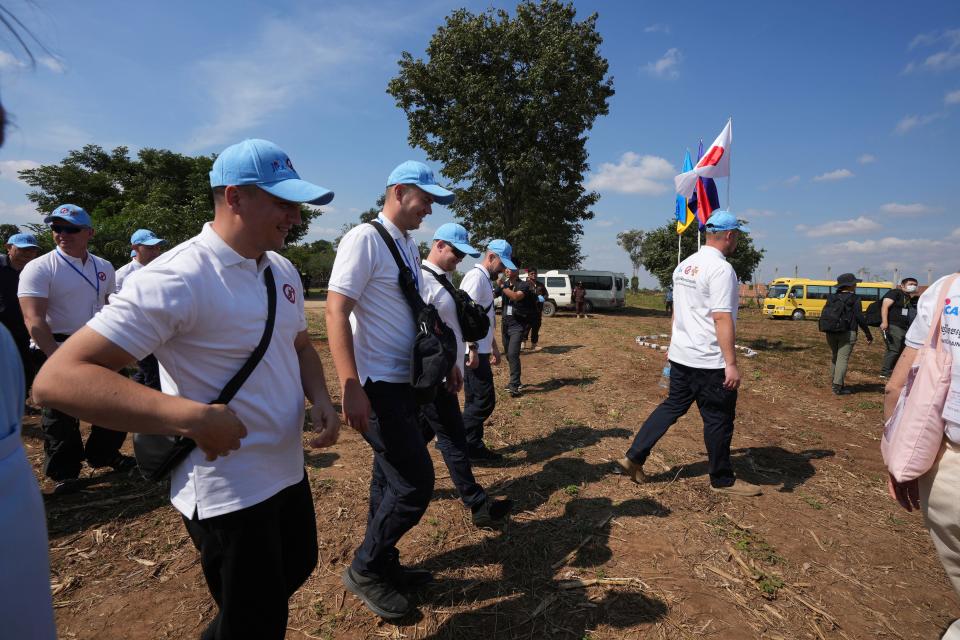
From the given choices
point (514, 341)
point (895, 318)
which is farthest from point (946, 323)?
point (895, 318)

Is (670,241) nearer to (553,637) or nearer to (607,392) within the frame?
(607,392)

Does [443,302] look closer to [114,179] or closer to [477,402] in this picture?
[477,402]

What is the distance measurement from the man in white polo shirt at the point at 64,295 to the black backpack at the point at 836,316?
978cm

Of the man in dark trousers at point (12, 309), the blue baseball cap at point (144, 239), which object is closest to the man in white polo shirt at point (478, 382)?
the blue baseball cap at point (144, 239)

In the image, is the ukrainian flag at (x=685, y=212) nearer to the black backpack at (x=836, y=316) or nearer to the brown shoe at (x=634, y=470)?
the black backpack at (x=836, y=316)

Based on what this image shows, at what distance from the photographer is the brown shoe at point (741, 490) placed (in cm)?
407

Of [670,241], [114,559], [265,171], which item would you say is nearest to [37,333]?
[114,559]

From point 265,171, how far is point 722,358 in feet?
11.8

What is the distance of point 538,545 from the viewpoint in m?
3.32

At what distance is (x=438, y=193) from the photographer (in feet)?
8.79

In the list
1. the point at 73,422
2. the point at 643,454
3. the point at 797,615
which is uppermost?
the point at 73,422

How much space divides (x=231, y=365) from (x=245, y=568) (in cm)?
66

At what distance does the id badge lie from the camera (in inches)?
72.8

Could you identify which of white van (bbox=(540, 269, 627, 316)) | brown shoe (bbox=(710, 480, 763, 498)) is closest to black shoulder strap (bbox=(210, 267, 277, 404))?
brown shoe (bbox=(710, 480, 763, 498))
